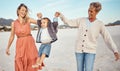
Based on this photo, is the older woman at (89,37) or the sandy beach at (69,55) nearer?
the older woman at (89,37)

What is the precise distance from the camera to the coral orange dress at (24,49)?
324 centimetres

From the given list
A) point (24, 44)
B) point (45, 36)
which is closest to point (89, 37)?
point (45, 36)

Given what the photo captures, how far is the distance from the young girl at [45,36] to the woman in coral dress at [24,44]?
0.17 ft

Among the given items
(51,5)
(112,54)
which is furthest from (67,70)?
(51,5)

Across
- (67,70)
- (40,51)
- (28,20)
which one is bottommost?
(67,70)

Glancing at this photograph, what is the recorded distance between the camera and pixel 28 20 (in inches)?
130

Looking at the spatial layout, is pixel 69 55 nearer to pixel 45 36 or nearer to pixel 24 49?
pixel 45 36

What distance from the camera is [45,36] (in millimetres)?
3234

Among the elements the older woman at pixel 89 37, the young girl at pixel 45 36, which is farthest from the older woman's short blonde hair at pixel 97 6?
the young girl at pixel 45 36

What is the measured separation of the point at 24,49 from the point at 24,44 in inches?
1.9

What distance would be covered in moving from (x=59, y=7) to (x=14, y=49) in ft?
2.06

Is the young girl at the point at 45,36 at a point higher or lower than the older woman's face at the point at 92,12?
lower

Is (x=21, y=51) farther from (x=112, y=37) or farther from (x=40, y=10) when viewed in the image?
(x=112, y=37)

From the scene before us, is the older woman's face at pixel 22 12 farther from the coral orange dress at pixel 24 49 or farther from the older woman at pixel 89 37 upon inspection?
the older woman at pixel 89 37
